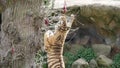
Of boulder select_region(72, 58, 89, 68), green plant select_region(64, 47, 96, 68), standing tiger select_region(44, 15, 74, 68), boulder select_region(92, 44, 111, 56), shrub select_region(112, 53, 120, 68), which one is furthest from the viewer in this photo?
boulder select_region(92, 44, 111, 56)

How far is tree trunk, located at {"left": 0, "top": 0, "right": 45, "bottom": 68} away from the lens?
5.27 feet

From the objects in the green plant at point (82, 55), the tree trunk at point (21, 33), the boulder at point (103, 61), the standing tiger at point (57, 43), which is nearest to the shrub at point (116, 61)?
the boulder at point (103, 61)

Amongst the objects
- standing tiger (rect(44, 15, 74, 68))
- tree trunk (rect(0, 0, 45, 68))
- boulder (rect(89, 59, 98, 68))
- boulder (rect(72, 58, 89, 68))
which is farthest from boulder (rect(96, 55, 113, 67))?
standing tiger (rect(44, 15, 74, 68))

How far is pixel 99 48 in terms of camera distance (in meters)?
6.09

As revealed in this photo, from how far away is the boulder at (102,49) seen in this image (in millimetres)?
6051

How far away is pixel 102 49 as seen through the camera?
6.05 metres

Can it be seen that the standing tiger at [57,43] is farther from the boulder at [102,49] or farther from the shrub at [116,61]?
the boulder at [102,49]

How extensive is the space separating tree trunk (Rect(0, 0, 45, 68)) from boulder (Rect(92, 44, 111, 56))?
14.4ft

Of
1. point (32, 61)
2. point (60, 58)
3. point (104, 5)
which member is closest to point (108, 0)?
point (104, 5)

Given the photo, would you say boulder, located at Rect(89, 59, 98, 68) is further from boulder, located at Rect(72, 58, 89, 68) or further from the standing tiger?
the standing tiger

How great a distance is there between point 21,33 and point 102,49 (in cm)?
450

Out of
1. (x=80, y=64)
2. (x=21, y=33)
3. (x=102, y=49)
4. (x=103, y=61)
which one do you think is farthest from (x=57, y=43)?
(x=102, y=49)

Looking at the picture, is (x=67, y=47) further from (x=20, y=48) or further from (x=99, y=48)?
(x=20, y=48)

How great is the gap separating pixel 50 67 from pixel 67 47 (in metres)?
4.90
